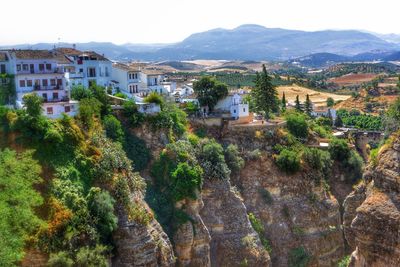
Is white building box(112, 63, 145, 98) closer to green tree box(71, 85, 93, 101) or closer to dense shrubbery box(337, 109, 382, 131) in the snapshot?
green tree box(71, 85, 93, 101)

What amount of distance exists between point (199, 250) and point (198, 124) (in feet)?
52.3

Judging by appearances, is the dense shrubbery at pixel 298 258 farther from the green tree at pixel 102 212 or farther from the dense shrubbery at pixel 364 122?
the dense shrubbery at pixel 364 122

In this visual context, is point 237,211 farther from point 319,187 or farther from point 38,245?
point 38,245

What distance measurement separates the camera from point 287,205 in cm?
5131

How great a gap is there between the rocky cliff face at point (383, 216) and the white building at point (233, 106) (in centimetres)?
3331

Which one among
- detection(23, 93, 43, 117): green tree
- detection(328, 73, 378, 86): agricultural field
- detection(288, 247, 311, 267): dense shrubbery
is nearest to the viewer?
detection(23, 93, 43, 117): green tree

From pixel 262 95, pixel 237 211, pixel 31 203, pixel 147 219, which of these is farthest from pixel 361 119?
pixel 31 203

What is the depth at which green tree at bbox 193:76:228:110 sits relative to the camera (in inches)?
2271

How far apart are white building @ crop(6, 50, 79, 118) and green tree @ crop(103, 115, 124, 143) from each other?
2.71m

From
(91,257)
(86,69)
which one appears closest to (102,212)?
(91,257)

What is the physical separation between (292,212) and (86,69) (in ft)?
79.8

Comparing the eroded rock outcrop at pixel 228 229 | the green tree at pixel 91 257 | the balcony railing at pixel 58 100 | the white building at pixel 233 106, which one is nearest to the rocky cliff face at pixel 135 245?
the green tree at pixel 91 257

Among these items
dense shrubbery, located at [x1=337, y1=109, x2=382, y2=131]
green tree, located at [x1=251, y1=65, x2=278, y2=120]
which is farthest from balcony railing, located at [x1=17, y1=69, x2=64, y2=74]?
dense shrubbery, located at [x1=337, y1=109, x2=382, y2=131]

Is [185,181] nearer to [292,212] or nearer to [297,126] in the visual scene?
[292,212]
